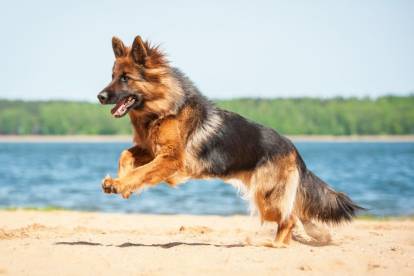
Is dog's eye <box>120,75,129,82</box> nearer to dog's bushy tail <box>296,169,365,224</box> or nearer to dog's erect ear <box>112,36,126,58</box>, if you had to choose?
dog's erect ear <box>112,36,126,58</box>

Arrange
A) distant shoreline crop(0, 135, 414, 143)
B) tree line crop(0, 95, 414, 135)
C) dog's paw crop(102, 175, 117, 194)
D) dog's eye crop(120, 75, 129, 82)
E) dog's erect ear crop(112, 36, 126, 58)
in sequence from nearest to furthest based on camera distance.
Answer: dog's paw crop(102, 175, 117, 194)
dog's eye crop(120, 75, 129, 82)
dog's erect ear crop(112, 36, 126, 58)
tree line crop(0, 95, 414, 135)
distant shoreline crop(0, 135, 414, 143)

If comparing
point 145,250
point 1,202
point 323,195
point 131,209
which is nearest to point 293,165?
point 323,195

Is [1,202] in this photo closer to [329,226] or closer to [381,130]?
[329,226]

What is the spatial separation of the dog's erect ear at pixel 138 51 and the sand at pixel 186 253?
2549mm

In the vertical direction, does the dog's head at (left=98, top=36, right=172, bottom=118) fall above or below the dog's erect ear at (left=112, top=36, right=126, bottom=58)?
below

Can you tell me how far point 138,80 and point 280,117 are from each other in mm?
119138

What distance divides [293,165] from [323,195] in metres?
0.72

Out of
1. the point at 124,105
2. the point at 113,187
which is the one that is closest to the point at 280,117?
the point at 124,105

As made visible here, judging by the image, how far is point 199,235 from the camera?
10438 mm

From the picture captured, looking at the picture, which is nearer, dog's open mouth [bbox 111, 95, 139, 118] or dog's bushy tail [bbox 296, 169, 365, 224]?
dog's open mouth [bbox 111, 95, 139, 118]

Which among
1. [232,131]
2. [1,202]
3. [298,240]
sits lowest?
[1,202]

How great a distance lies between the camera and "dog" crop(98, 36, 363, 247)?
25.9ft

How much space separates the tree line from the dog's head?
372ft

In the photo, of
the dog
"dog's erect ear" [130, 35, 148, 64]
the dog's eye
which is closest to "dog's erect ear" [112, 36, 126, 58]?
the dog
